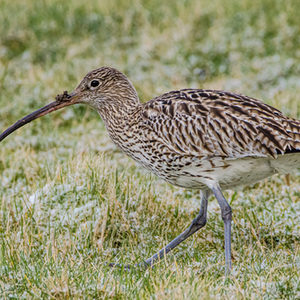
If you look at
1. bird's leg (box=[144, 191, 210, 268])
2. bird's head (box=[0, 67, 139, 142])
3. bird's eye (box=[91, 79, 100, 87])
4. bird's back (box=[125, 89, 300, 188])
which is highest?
bird's eye (box=[91, 79, 100, 87])

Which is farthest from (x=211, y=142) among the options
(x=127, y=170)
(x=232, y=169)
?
(x=127, y=170)

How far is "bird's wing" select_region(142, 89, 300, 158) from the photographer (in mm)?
5219

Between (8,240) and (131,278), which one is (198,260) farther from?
(8,240)

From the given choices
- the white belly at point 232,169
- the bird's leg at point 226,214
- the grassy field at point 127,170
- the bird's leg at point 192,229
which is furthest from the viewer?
the bird's leg at point 192,229

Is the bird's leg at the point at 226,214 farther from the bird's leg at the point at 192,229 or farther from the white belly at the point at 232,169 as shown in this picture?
the bird's leg at the point at 192,229

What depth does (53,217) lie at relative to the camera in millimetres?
6070

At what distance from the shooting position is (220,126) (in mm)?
5371

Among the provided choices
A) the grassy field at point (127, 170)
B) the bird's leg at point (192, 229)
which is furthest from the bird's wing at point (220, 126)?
the grassy field at point (127, 170)

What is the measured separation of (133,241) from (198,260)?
0.78 metres

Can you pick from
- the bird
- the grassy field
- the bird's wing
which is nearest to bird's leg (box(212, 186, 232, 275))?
the bird

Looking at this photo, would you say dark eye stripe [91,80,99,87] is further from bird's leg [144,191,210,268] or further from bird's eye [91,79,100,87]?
bird's leg [144,191,210,268]

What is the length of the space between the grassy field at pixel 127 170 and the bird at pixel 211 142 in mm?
462

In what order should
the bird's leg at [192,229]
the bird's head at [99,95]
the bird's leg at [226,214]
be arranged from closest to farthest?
1. the bird's leg at [226,214]
2. the bird's leg at [192,229]
3. the bird's head at [99,95]

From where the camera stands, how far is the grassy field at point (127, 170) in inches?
183
